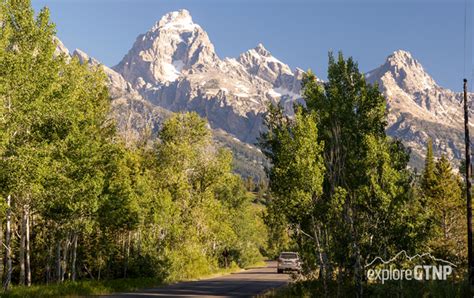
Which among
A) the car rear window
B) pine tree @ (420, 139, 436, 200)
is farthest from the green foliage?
pine tree @ (420, 139, 436, 200)

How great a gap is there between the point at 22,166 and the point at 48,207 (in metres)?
8.15

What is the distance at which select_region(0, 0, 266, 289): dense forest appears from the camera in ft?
83.6

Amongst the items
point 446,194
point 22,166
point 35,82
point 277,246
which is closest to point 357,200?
point 22,166

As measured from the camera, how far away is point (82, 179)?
3042 centimetres

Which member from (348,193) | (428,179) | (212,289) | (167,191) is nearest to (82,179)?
(212,289)

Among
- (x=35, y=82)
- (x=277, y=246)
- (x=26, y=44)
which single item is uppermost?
(x=26, y=44)

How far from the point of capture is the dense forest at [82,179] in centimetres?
2548

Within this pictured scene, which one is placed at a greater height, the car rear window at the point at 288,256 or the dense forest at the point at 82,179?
the dense forest at the point at 82,179

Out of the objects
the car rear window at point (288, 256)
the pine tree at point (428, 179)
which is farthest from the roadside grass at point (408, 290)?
the pine tree at point (428, 179)

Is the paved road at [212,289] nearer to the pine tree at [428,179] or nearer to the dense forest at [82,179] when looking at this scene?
the dense forest at [82,179]

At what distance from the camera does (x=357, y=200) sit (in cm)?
2238

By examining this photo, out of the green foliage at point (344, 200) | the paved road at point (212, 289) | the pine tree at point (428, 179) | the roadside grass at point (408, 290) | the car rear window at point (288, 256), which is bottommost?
the paved road at point (212, 289)

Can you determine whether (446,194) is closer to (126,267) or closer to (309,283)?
(126,267)

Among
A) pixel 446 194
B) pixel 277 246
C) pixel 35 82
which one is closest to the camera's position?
pixel 35 82
